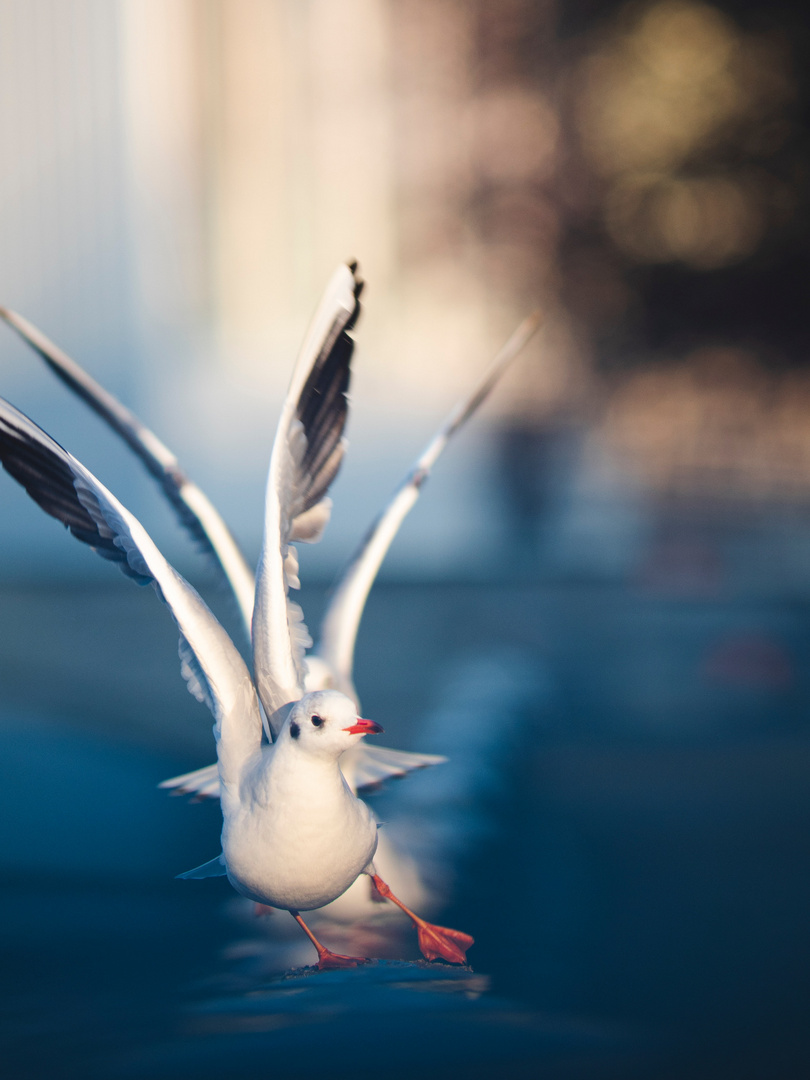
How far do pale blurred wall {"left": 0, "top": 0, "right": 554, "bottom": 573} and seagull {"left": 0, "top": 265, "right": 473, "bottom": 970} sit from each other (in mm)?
1518

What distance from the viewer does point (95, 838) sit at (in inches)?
29.0

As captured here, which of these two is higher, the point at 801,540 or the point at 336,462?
the point at 801,540

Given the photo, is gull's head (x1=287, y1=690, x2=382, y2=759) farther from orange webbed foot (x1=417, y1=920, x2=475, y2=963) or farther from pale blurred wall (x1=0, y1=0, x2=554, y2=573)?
pale blurred wall (x1=0, y1=0, x2=554, y2=573)

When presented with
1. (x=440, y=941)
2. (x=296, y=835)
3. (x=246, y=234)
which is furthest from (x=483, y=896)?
(x=246, y=234)

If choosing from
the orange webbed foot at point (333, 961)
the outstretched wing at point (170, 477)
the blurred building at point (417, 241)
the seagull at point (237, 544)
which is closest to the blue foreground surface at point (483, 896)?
the orange webbed foot at point (333, 961)

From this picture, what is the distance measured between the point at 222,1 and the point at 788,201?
4.48 ft

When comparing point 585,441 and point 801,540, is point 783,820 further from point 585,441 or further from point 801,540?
point 585,441

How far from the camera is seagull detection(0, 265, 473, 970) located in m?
0.47

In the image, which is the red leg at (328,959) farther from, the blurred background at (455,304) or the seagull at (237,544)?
the blurred background at (455,304)

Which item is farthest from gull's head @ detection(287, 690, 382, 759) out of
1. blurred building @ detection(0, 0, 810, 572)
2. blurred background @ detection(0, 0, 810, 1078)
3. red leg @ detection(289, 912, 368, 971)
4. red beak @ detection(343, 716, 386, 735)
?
blurred building @ detection(0, 0, 810, 572)

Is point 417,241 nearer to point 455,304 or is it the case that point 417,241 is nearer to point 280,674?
point 455,304

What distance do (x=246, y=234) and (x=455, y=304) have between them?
1.77ft

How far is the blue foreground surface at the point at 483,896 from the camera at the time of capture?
18.0 inches

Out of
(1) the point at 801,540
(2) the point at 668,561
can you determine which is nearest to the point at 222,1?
(2) the point at 668,561
